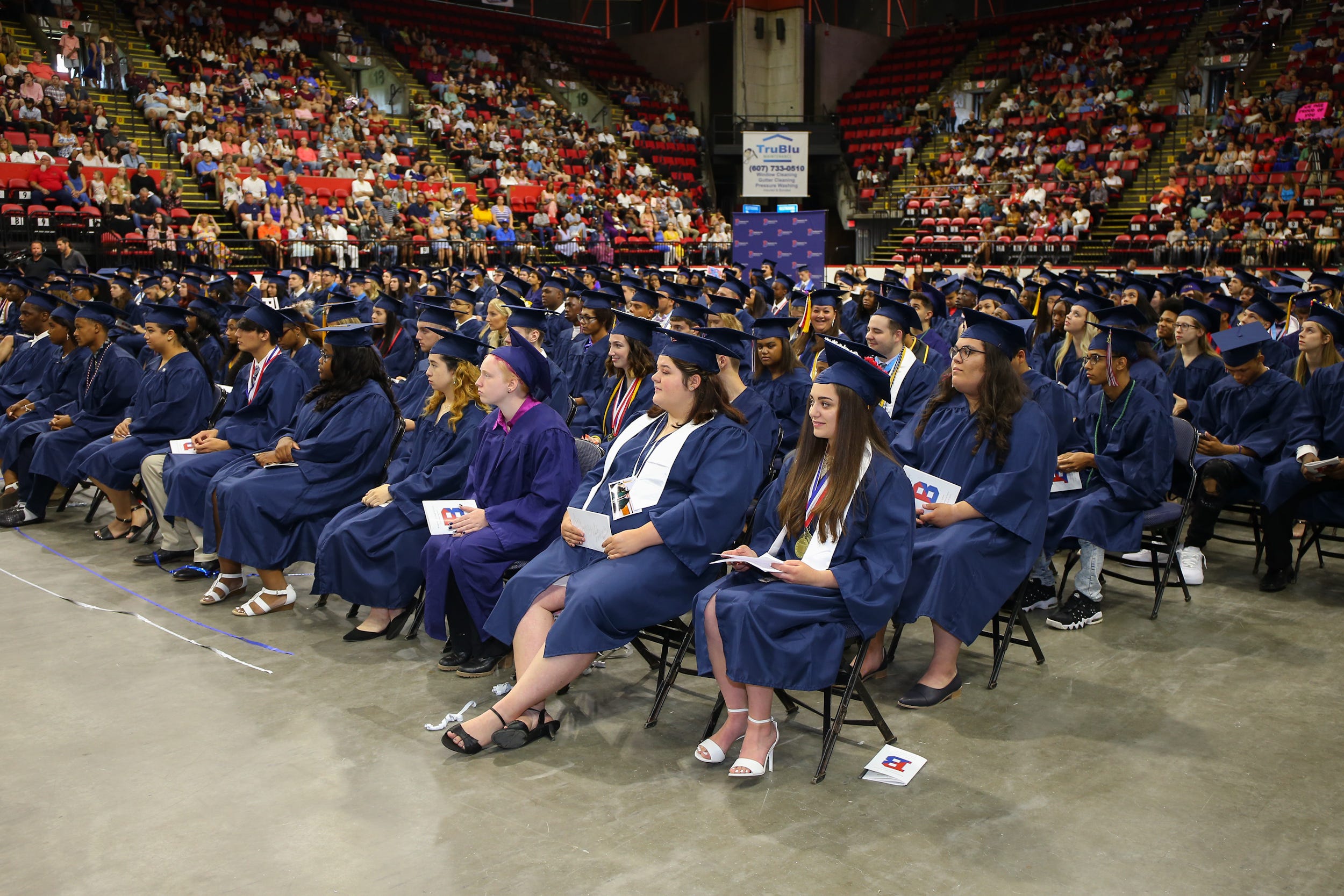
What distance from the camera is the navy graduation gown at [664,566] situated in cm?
439

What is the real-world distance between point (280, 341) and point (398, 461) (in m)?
1.76

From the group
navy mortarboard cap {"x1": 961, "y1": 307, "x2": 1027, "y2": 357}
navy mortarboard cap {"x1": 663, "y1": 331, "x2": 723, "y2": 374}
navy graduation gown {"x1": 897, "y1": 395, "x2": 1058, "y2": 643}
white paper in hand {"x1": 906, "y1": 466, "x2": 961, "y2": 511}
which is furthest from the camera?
navy mortarboard cap {"x1": 961, "y1": 307, "x2": 1027, "y2": 357}

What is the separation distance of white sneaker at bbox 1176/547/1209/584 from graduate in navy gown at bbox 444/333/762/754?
3194mm

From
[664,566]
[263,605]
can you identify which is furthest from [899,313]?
[263,605]

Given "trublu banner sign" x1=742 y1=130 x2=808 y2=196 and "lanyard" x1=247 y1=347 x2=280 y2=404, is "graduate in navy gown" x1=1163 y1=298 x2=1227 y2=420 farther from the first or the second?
"trublu banner sign" x1=742 y1=130 x2=808 y2=196

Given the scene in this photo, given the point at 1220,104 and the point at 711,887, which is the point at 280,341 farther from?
the point at 1220,104

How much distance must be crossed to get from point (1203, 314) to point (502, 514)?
5.07 metres

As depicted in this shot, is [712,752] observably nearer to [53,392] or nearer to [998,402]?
[998,402]

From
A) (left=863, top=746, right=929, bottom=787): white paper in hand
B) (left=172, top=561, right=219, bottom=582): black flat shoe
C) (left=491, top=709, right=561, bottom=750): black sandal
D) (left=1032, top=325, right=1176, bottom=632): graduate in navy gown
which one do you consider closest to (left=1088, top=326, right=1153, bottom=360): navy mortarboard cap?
(left=1032, top=325, right=1176, bottom=632): graduate in navy gown

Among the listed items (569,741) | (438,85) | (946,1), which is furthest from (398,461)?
(946,1)

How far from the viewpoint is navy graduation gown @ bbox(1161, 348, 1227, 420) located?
7.64 metres

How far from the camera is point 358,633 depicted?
570cm

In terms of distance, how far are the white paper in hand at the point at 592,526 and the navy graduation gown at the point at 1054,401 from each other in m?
2.49

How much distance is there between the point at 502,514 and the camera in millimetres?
5211
